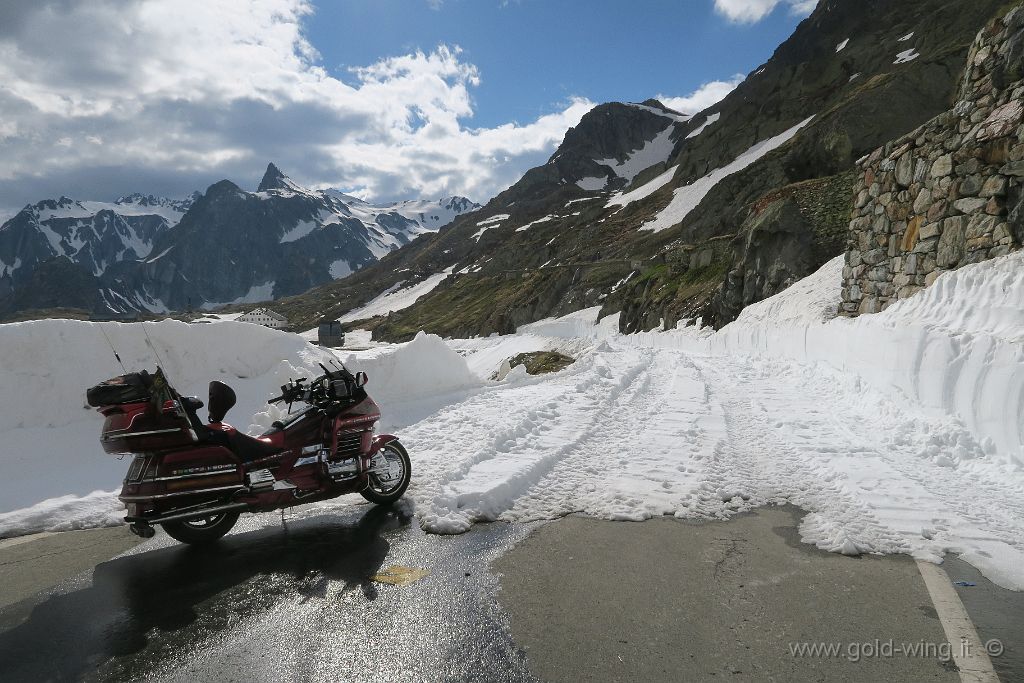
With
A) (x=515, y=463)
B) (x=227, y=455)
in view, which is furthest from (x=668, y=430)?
(x=227, y=455)

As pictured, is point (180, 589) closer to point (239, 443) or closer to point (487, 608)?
point (239, 443)

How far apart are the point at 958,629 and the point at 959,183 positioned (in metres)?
10.1

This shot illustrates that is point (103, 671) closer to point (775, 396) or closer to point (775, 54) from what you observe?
point (775, 396)

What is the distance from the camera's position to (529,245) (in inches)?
4729

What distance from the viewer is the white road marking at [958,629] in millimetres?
2818

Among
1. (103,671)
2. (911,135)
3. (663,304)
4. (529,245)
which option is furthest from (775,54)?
(103,671)

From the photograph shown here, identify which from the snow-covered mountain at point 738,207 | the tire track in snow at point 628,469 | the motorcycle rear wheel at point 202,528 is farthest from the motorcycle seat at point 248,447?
the snow-covered mountain at point 738,207

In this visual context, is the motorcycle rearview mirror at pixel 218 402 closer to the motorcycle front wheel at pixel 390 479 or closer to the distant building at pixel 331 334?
the motorcycle front wheel at pixel 390 479

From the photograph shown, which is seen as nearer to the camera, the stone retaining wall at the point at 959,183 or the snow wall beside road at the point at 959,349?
the snow wall beside road at the point at 959,349

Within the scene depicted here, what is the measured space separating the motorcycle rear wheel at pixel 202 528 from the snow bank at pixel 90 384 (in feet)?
4.51

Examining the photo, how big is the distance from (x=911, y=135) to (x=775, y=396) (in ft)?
22.6

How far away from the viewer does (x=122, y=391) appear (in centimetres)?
450

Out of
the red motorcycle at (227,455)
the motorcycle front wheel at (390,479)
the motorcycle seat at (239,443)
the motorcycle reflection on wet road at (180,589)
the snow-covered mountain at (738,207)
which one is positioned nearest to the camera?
the motorcycle reflection on wet road at (180,589)

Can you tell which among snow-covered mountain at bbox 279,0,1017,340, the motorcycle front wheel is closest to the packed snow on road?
the motorcycle front wheel
